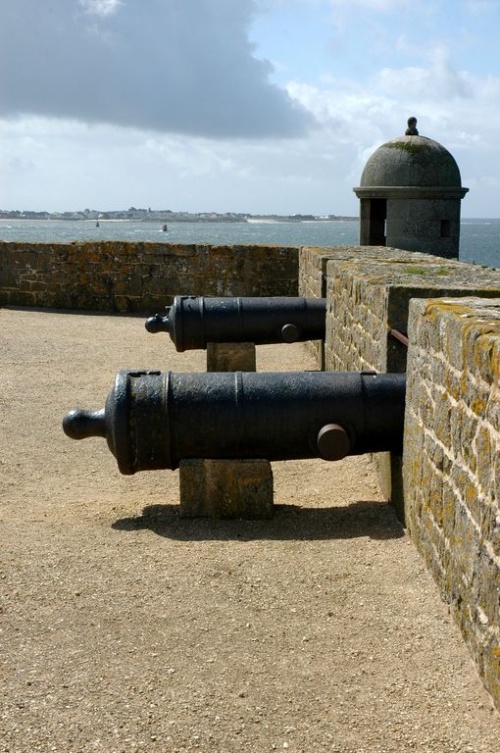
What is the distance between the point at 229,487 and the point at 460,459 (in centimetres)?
173

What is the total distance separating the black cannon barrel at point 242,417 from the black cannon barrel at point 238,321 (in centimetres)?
377

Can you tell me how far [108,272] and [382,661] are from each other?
12.0 meters

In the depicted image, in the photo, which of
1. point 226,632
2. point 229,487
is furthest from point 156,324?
point 226,632

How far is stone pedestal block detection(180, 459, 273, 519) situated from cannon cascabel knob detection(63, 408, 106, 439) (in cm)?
51

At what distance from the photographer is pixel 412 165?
1573 cm

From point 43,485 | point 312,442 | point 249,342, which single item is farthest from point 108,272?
point 312,442

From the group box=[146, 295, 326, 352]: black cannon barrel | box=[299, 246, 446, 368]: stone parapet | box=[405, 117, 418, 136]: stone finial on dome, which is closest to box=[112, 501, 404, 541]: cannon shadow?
box=[299, 246, 446, 368]: stone parapet

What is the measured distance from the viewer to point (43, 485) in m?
5.95

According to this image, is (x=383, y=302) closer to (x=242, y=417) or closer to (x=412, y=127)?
(x=242, y=417)

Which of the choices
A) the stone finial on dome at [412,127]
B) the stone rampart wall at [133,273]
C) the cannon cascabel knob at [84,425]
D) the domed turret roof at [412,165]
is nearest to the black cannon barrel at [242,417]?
the cannon cascabel knob at [84,425]

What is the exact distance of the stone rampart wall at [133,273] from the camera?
1400cm

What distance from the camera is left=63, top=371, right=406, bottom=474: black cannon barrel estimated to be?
15.7ft

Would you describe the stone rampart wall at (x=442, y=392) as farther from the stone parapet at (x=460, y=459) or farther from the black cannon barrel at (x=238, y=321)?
the black cannon barrel at (x=238, y=321)

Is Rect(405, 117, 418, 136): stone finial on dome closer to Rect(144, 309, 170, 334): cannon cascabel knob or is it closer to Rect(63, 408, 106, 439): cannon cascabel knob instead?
Rect(144, 309, 170, 334): cannon cascabel knob
